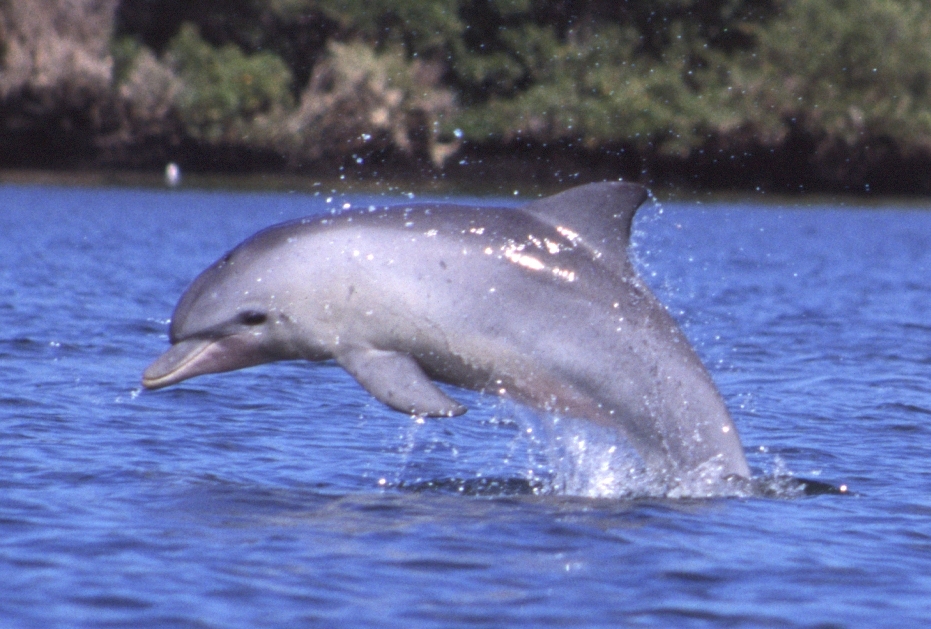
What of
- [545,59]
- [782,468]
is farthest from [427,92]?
[782,468]

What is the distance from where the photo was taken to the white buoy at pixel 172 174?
5920 cm

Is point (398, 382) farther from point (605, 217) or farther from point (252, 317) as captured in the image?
point (605, 217)

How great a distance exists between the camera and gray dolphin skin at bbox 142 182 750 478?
368 inches

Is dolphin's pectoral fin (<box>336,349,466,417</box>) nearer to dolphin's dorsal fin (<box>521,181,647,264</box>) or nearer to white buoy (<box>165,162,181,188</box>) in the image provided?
dolphin's dorsal fin (<box>521,181,647,264</box>)

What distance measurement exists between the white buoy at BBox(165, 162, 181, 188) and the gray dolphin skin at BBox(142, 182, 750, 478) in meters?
49.9

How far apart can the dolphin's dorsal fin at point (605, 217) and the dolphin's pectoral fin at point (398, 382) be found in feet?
4.48

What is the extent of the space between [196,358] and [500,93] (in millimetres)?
59877

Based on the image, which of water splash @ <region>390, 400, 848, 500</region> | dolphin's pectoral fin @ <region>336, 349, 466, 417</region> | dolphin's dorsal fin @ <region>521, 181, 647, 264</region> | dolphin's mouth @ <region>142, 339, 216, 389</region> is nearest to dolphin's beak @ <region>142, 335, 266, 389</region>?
dolphin's mouth @ <region>142, 339, 216, 389</region>

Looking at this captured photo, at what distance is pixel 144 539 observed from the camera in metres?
8.62

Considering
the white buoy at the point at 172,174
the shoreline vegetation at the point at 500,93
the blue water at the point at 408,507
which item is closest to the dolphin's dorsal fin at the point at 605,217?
the blue water at the point at 408,507

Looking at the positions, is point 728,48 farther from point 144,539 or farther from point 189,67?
point 144,539

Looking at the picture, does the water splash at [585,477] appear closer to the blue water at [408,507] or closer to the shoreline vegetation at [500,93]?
the blue water at [408,507]

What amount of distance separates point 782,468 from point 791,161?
5744 cm

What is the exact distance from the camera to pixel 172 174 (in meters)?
59.8
